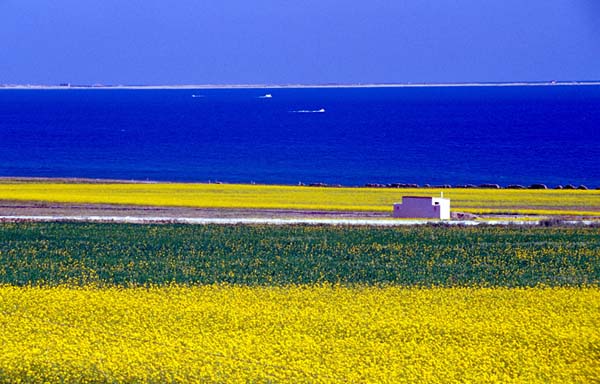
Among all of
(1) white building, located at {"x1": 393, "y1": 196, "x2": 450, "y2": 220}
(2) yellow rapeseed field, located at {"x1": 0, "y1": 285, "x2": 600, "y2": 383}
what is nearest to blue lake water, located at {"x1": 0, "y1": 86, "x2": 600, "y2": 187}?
(1) white building, located at {"x1": 393, "y1": 196, "x2": 450, "y2": 220}

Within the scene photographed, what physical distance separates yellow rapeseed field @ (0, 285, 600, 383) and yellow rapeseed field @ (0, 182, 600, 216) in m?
21.2

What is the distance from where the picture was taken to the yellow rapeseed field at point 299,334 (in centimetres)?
1839

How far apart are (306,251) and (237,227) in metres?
6.35

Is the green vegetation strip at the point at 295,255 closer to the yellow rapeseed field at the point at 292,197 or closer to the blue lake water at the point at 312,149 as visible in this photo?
the yellow rapeseed field at the point at 292,197

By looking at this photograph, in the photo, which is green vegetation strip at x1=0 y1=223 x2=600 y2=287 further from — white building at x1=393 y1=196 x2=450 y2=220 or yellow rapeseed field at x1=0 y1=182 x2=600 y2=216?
yellow rapeseed field at x1=0 y1=182 x2=600 y2=216

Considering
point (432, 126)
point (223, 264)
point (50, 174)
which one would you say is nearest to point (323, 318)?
point (223, 264)

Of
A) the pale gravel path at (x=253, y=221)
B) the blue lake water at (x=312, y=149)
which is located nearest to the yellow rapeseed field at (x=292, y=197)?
the pale gravel path at (x=253, y=221)

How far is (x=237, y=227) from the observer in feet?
125

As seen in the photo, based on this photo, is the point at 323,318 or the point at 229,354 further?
the point at 323,318

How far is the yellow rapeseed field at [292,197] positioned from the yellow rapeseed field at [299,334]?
69.7 feet

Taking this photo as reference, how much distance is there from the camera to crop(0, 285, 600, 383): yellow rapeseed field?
18391 millimetres

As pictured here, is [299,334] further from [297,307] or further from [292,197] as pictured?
[292,197]

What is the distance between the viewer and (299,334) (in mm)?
20922

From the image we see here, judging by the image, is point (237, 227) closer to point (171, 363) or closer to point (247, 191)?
point (247, 191)
